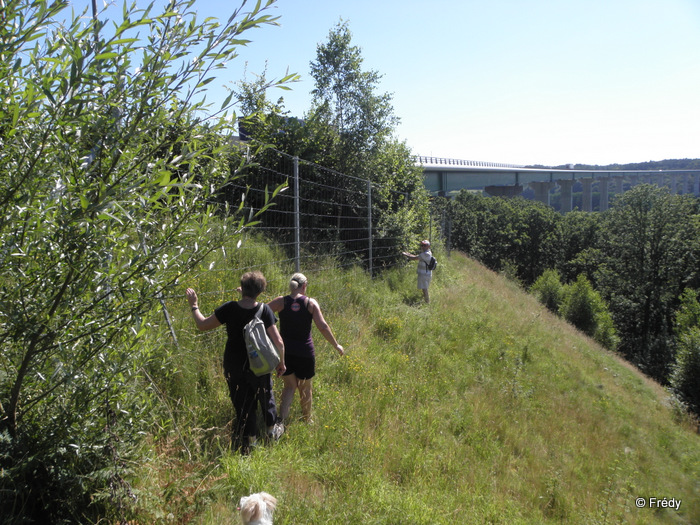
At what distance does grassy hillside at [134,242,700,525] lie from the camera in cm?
363

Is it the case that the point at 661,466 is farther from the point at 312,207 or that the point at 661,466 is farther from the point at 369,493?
the point at 312,207

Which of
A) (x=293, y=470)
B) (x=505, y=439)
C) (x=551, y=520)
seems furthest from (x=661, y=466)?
(x=293, y=470)

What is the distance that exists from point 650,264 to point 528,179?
21188mm

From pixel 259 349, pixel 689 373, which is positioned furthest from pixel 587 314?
pixel 259 349

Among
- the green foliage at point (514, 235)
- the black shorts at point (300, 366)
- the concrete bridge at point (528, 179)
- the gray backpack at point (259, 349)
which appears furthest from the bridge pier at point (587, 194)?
the gray backpack at point (259, 349)

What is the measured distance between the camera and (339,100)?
1194cm

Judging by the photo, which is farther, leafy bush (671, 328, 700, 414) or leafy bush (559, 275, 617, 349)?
leafy bush (559, 275, 617, 349)

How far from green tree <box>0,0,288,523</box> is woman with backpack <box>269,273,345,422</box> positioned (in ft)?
6.98

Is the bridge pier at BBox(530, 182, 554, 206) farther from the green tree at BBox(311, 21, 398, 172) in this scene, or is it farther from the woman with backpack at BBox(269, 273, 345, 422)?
the woman with backpack at BBox(269, 273, 345, 422)

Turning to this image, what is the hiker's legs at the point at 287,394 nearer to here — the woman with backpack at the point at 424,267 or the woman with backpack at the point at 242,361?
the woman with backpack at the point at 242,361

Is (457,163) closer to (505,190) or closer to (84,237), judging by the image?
(505,190)

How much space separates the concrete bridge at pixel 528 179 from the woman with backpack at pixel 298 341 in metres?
11.6

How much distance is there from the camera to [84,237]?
7.02 ft

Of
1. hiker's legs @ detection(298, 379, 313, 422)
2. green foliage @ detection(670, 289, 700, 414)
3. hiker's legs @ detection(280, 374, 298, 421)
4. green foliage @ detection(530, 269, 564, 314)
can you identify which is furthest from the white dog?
green foliage @ detection(530, 269, 564, 314)
